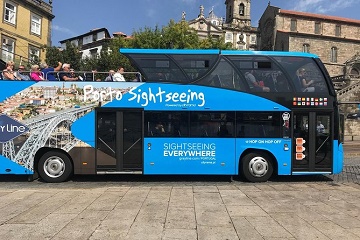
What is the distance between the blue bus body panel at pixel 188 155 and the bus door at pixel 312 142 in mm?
1978

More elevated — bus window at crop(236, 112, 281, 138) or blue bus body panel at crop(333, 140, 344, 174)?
bus window at crop(236, 112, 281, 138)

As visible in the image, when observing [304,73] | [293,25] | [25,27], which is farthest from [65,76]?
[293,25]

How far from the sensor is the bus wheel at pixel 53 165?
882 centimetres

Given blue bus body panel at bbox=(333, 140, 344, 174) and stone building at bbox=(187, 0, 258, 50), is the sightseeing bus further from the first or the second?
stone building at bbox=(187, 0, 258, 50)

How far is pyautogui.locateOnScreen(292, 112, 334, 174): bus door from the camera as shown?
28.9ft

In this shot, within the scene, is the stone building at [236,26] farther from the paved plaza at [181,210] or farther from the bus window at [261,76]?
the paved plaza at [181,210]

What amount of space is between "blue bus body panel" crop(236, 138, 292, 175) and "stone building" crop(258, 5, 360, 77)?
182ft

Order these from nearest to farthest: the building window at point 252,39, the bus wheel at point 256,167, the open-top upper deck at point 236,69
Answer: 1. the open-top upper deck at point 236,69
2. the bus wheel at point 256,167
3. the building window at point 252,39

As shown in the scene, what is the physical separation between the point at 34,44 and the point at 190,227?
30.0 metres

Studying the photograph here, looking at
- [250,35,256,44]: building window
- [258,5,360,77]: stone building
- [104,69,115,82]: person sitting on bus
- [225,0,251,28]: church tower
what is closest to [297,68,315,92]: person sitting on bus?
[104,69,115,82]: person sitting on bus

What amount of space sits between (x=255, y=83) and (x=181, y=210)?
4.67 metres

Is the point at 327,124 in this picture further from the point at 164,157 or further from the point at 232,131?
the point at 164,157

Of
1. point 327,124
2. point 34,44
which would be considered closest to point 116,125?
point 327,124

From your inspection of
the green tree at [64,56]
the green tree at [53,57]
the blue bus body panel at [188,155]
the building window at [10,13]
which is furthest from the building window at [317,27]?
the blue bus body panel at [188,155]
